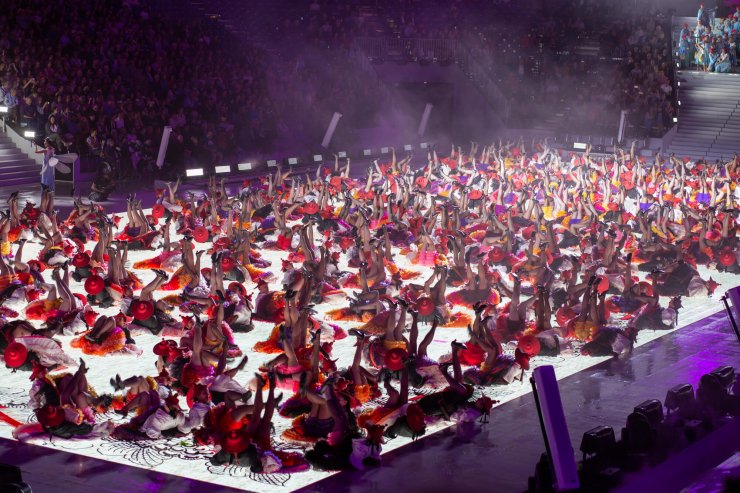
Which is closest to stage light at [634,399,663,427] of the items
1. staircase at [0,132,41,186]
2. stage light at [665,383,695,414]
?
stage light at [665,383,695,414]

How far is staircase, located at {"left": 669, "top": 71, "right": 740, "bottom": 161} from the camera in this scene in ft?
103

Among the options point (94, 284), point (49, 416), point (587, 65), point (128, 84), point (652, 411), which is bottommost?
point (49, 416)

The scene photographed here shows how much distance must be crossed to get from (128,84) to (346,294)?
13.9 m

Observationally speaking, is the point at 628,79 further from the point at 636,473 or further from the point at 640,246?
the point at 636,473

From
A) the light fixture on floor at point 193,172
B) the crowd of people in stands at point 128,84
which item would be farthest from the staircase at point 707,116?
the light fixture on floor at point 193,172

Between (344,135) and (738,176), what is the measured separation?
11.8m

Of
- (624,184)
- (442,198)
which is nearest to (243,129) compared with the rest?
(442,198)

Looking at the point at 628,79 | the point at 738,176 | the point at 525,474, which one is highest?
the point at 628,79

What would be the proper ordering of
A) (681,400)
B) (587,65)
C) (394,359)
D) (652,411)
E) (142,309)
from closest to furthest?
1. (652,411)
2. (681,400)
3. (394,359)
4. (142,309)
5. (587,65)

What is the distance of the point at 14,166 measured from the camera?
81.5 ft

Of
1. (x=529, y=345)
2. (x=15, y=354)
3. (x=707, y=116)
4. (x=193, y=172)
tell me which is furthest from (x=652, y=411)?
(x=707, y=116)

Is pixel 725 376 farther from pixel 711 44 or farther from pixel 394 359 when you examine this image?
pixel 711 44

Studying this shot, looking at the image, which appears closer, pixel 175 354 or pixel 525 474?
pixel 525 474

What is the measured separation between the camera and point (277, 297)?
14117 millimetres
